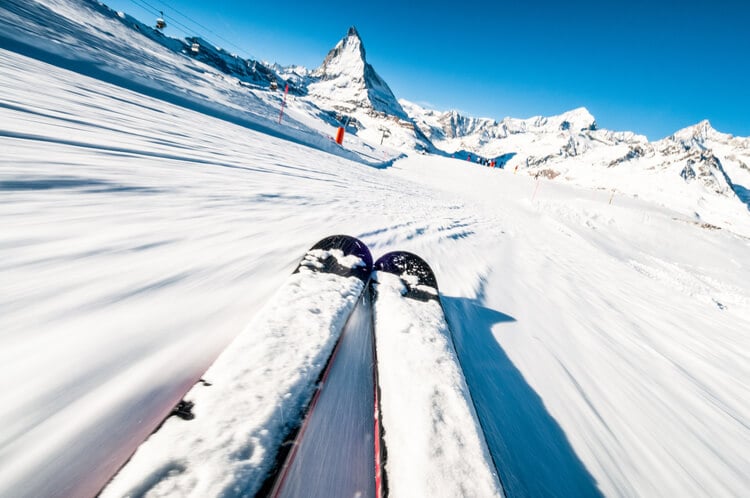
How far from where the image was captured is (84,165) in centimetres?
309

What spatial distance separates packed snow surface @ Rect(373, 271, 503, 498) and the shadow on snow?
0.36 meters

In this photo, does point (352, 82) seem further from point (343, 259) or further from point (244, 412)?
point (244, 412)

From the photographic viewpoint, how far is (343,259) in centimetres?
263

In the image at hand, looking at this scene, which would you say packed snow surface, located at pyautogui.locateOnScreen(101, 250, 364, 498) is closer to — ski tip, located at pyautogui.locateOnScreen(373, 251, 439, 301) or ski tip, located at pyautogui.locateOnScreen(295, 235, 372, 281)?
ski tip, located at pyautogui.locateOnScreen(295, 235, 372, 281)

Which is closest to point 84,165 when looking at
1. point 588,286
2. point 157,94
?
point 588,286

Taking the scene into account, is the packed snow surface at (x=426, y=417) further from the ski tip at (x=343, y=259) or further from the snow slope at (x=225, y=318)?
the ski tip at (x=343, y=259)

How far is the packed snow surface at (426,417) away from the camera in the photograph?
102 cm

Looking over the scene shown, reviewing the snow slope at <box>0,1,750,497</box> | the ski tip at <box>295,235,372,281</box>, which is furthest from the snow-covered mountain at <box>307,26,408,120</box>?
the ski tip at <box>295,235,372,281</box>

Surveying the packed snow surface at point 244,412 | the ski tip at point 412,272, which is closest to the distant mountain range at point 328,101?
the ski tip at point 412,272

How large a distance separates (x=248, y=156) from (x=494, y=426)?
706 cm

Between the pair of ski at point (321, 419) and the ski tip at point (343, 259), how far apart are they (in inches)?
16.8

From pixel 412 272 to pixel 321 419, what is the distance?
5.29 ft

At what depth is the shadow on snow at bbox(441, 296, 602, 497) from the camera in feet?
4.59

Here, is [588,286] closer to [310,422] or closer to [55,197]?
[310,422]
